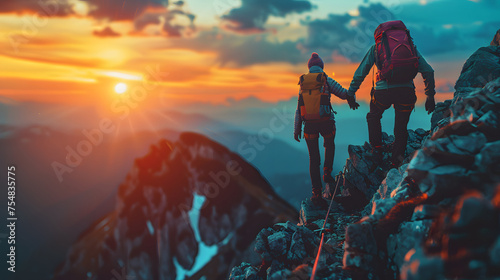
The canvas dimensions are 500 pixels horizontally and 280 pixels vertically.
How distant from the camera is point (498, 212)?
2867mm

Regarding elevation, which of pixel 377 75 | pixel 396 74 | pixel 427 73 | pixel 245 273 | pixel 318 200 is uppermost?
pixel 377 75

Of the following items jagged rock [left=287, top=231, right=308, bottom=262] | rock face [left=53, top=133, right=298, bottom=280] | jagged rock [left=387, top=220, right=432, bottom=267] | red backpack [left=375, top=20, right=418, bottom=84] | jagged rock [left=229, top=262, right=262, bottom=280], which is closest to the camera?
jagged rock [left=387, top=220, right=432, bottom=267]

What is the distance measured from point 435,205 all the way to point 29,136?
20222 cm

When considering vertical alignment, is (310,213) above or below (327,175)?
below

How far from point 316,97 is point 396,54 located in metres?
2.70

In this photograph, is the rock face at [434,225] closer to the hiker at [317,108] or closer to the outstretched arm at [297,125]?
the hiker at [317,108]

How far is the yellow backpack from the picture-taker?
972cm

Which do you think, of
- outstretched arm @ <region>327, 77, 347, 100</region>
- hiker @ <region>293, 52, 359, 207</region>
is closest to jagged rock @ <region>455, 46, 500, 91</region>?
outstretched arm @ <region>327, 77, 347, 100</region>

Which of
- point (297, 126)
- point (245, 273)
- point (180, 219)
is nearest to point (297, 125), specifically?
point (297, 126)

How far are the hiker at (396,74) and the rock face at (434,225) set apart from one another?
2.26m

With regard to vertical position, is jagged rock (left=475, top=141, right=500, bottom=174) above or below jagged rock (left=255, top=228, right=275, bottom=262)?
above

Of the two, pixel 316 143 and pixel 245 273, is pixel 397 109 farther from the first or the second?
pixel 245 273

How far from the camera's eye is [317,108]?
9.73 metres

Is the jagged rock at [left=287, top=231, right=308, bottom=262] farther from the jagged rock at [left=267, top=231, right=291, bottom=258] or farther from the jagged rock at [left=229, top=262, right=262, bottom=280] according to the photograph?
the jagged rock at [left=229, top=262, right=262, bottom=280]
